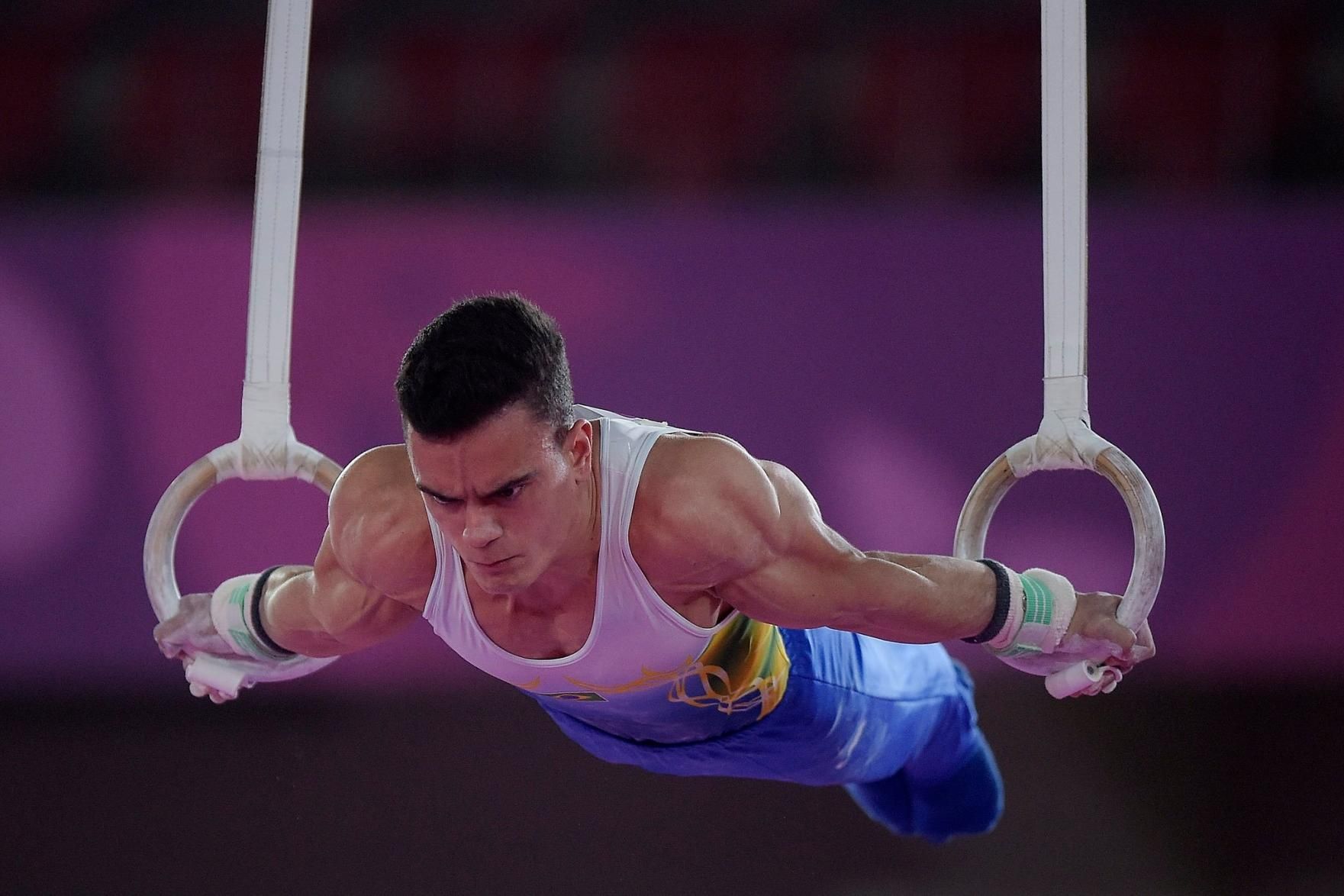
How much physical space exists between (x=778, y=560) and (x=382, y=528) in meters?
0.57

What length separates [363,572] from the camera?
6.24ft

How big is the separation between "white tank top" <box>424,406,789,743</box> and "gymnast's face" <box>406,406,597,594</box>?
0.07 meters

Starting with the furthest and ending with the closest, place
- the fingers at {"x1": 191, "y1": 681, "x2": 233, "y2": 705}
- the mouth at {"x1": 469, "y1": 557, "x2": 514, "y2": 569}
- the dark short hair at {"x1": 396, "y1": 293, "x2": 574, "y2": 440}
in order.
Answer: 1. the fingers at {"x1": 191, "y1": 681, "x2": 233, "y2": 705}
2. the mouth at {"x1": 469, "y1": 557, "x2": 514, "y2": 569}
3. the dark short hair at {"x1": 396, "y1": 293, "x2": 574, "y2": 440}

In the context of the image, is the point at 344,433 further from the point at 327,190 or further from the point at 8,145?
the point at 8,145

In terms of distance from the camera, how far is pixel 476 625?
1926mm

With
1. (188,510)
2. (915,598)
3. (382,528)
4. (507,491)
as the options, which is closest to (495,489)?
(507,491)

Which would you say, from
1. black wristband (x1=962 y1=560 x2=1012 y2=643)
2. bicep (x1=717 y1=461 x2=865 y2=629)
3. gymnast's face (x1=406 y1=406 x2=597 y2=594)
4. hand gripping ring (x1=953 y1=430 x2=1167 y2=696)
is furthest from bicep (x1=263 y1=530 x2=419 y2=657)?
hand gripping ring (x1=953 y1=430 x2=1167 y2=696)

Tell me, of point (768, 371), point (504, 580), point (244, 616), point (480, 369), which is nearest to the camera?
point (480, 369)

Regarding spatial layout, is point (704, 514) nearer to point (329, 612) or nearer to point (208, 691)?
point (329, 612)

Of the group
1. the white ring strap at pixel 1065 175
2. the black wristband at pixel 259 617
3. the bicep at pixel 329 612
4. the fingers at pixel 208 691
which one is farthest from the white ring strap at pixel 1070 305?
the fingers at pixel 208 691

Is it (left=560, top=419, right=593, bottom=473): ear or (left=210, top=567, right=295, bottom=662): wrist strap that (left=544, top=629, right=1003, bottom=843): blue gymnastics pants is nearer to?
(left=210, top=567, right=295, bottom=662): wrist strap

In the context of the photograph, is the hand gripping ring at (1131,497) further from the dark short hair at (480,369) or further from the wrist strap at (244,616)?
the wrist strap at (244,616)

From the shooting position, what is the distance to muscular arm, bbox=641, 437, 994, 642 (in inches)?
70.7

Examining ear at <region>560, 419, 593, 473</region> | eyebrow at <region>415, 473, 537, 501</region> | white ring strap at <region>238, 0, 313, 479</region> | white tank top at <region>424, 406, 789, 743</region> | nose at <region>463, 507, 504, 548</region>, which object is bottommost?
white tank top at <region>424, 406, 789, 743</region>
